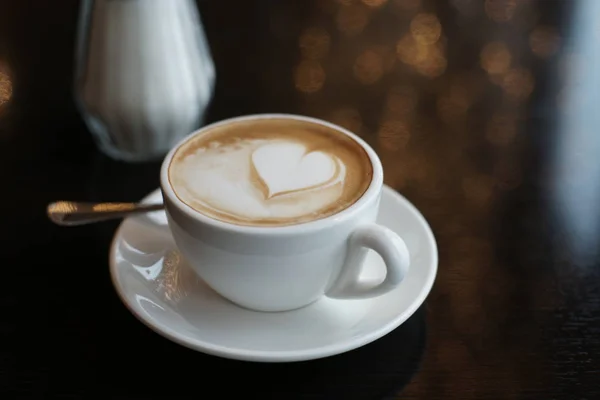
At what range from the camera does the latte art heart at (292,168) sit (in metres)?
0.50

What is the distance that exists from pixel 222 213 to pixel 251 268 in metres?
0.04

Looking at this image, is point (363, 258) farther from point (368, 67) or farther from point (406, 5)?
point (406, 5)

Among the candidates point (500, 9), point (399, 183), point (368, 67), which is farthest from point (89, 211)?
point (500, 9)

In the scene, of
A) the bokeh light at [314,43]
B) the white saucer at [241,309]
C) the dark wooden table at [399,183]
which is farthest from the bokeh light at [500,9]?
the white saucer at [241,309]

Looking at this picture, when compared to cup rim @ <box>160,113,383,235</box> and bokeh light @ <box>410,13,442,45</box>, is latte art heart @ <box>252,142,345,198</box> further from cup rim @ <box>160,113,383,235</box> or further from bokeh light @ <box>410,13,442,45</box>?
bokeh light @ <box>410,13,442,45</box>

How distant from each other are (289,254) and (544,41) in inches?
24.7

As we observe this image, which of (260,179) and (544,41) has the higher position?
(260,179)

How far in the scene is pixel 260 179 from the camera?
0.50m

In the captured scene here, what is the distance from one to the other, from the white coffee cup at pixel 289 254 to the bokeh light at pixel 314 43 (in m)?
0.44

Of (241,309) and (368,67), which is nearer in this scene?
(241,309)

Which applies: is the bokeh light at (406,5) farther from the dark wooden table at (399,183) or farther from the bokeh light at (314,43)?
the bokeh light at (314,43)

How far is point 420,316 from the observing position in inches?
20.4

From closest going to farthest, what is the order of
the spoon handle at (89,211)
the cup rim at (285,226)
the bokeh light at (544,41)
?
the cup rim at (285,226) → the spoon handle at (89,211) → the bokeh light at (544,41)

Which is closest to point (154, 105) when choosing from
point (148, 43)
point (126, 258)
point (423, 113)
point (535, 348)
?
point (148, 43)
